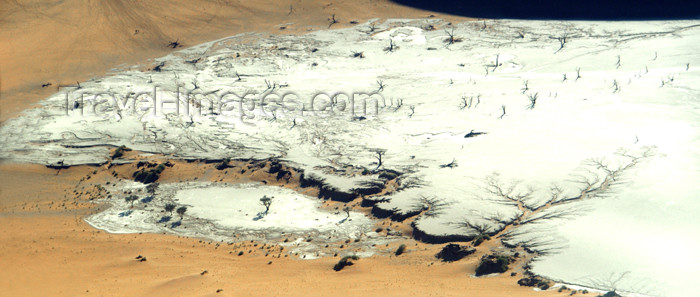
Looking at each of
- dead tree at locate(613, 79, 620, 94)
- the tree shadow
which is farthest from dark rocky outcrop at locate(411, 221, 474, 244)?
dead tree at locate(613, 79, 620, 94)

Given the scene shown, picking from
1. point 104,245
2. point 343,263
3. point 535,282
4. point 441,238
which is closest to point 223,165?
point 104,245

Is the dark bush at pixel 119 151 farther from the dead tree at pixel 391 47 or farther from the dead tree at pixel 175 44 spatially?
the dead tree at pixel 391 47

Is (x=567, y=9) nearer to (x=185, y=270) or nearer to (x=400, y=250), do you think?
(x=400, y=250)

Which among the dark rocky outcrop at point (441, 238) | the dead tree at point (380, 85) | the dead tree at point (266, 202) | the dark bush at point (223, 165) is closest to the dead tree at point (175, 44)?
the dead tree at point (380, 85)

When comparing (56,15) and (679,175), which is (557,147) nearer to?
(679,175)

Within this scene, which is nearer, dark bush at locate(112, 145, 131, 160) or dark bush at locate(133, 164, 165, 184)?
dark bush at locate(133, 164, 165, 184)

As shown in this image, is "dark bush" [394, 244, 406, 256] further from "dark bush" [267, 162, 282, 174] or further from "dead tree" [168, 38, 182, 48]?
"dead tree" [168, 38, 182, 48]

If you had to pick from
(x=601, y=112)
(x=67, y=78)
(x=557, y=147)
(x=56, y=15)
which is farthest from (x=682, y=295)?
(x=56, y=15)
